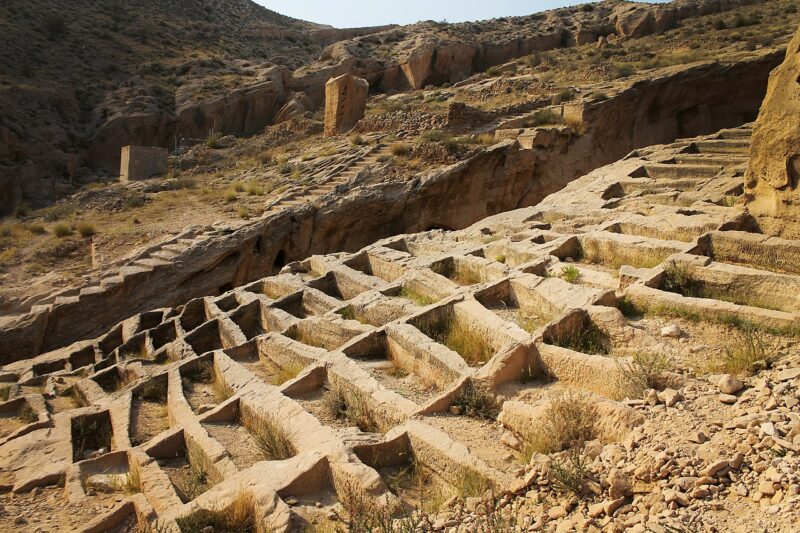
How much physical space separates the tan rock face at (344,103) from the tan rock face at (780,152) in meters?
14.8

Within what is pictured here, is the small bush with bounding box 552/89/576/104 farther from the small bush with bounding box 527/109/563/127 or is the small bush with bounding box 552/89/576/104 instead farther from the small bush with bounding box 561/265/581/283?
the small bush with bounding box 561/265/581/283

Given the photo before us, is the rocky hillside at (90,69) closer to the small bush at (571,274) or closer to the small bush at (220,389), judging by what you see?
the small bush at (220,389)

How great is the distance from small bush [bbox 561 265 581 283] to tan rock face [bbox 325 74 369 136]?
14885mm

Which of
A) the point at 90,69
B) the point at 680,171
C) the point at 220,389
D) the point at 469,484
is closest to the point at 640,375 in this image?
the point at 469,484

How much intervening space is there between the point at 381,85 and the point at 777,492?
3035 centimetres

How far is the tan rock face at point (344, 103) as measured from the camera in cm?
1872

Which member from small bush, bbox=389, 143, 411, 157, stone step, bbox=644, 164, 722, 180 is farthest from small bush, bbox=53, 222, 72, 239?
stone step, bbox=644, 164, 722, 180

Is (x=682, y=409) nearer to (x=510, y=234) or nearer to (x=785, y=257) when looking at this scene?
(x=785, y=257)

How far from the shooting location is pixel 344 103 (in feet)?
61.8

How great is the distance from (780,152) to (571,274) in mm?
1860

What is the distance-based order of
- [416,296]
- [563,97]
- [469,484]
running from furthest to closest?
[563,97]
[416,296]
[469,484]

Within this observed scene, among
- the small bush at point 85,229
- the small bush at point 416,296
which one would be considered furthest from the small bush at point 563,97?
the small bush at point 416,296

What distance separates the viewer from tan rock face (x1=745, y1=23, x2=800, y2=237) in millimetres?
4715

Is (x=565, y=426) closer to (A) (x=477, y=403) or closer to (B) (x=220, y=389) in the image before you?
(A) (x=477, y=403)
